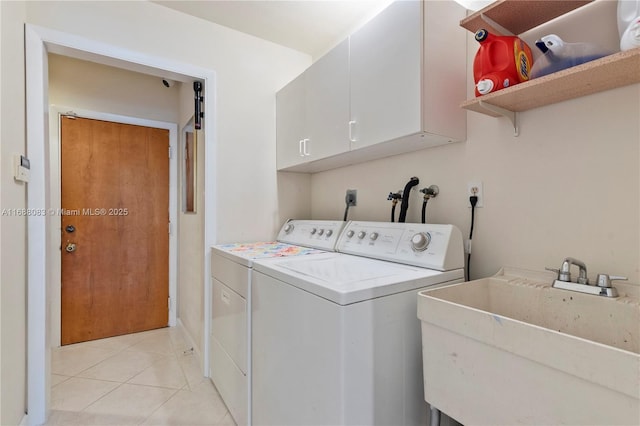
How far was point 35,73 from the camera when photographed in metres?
1.57

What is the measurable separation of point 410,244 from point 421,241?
66mm

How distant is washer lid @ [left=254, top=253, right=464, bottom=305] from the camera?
960 mm

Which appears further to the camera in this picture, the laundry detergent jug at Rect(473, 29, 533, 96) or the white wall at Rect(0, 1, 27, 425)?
the white wall at Rect(0, 1, 27, 425)

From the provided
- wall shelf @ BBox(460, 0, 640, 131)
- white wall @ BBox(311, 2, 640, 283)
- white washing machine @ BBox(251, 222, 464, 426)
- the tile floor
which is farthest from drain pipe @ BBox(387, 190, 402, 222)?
the tile floor

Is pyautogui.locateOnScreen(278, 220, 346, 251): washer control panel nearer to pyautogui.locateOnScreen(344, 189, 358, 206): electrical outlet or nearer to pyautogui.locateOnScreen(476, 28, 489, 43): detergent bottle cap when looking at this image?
pyautogui.locateOnScreen(344, 189, 358, 206): electrical outlet

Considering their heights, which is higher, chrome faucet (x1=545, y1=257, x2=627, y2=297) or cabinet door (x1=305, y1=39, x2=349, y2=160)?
cabinet door (x1=305, y1=39, x2=349, y2=160)

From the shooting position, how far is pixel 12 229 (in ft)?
4.60

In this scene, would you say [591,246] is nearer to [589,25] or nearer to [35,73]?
[589,25]

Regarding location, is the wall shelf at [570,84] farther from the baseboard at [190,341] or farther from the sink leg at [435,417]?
the baseboard at [190,341]

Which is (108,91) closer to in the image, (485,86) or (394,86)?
(394,86)

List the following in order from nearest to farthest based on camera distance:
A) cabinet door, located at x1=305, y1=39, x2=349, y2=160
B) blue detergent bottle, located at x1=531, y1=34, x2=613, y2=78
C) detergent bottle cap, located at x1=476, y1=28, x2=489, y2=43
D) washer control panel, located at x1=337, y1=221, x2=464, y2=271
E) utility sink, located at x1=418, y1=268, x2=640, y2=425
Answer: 1. utility sink, located at x1=418, y1=268, x2=640, y2=425
2. blue detergent bottle, located at x1=531, y1=34, x2=613, y2=78
3. detergent bottle cap, located at x1=476, y1=28, x2=489, y2=43
4. washer control panel, located at x1=337, y1=221, x2=464, y2=271
5. cabinet door, located at x1=305, y1=39, x2=349, y2=160

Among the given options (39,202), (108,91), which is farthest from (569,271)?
(108,91)

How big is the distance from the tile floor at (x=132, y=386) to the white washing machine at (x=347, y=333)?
25.2 inches

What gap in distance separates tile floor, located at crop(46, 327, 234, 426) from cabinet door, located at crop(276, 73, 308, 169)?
1591mm
